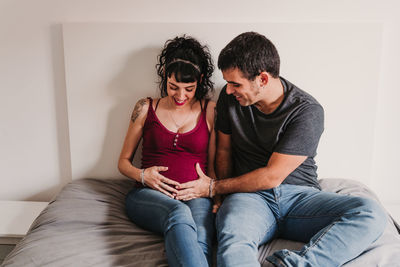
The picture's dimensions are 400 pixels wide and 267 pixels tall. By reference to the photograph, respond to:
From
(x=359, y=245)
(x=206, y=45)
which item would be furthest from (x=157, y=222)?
(x=206, y=45)

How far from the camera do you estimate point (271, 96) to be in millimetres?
1497

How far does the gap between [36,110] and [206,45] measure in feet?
3.19

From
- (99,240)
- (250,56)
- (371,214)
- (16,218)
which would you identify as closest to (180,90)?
(250,56)

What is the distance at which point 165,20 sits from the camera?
1.78 meters

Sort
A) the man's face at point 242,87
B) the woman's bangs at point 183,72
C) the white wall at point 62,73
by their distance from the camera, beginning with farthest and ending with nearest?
the white wall at point 62,73, the woman's bangs at point 183,72, the man's face at point 242,87

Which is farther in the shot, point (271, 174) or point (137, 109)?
point (137, 109)

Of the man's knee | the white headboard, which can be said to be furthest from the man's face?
the man's knee

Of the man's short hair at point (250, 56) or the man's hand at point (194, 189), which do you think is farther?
the man's hand at point (194, 189)

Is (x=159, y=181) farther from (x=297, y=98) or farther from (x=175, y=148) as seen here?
(x=297, y=98)

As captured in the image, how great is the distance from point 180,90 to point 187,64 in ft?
0.38

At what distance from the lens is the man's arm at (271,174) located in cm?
143

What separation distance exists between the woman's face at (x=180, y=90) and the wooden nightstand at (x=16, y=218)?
0.95 metres

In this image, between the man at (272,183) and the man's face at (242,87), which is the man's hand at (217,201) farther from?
the man's face at (242,87)

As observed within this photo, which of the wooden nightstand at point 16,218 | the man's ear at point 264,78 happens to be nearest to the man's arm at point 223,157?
the man's ear at point 264,78
